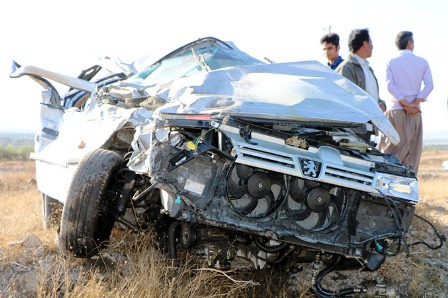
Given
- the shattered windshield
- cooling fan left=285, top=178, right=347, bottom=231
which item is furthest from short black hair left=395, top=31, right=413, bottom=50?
cooling fan left=285, top=178, right=347, bottom=231

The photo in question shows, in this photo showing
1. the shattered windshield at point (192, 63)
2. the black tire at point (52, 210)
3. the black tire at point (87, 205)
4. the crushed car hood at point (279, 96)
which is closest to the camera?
the crushed car hood at point (279, 96)

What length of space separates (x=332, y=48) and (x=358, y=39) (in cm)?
56

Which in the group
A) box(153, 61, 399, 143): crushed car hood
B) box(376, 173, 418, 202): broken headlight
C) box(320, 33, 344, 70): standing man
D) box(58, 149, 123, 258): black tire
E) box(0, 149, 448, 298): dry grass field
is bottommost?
box(0, 149, 448, 298): dry grass field

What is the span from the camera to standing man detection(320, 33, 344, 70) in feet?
25.4

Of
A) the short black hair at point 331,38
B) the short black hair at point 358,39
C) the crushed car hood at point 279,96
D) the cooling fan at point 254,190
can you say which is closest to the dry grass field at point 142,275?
the cooling fan at point 254,190

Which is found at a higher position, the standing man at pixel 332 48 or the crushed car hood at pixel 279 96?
the standing man at pixel 332 48

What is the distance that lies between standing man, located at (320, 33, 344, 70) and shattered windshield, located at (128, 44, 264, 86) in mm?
1546

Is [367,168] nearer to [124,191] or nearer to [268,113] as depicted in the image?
[268,113]

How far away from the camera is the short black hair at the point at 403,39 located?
759 centimetres

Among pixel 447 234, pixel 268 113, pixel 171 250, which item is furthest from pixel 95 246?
pixel 447 234

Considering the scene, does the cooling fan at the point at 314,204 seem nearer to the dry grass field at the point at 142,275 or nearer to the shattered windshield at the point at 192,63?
the dry grass field at the point at 142,275

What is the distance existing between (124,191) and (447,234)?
3712mm

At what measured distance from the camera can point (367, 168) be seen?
14.7 feet

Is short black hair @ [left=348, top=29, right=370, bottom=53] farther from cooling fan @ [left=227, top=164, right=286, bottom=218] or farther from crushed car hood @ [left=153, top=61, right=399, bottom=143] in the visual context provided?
cooling fan @ [left=227, top=164, right=286, bottom=218]
